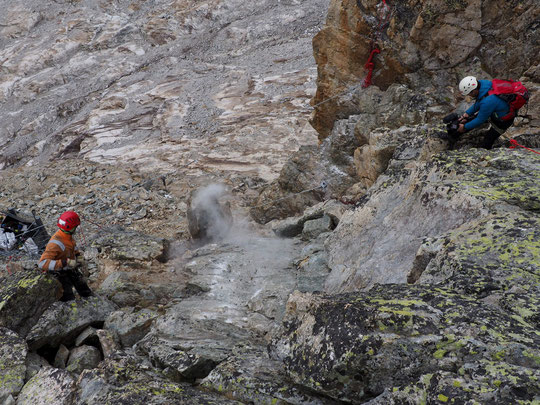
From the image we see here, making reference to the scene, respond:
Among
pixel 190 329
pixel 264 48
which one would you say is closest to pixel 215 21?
pixel 264 48

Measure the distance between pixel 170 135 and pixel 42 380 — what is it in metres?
17.7

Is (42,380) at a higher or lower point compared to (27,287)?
lower

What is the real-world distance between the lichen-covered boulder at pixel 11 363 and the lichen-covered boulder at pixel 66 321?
Answer: 10.3 inches

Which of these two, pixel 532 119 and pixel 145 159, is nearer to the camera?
pixel 532 119

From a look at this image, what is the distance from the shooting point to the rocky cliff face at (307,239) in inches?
137

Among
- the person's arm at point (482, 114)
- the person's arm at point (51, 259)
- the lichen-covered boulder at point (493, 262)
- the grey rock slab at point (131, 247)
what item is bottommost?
the grey rock slab at point (131, 247)

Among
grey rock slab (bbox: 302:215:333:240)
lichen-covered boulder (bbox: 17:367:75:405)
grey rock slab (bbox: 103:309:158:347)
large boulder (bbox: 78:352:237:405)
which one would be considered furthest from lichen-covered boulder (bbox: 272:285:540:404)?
grey rock slab (bbox: 302:215:333:240)

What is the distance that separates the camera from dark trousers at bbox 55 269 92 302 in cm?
754

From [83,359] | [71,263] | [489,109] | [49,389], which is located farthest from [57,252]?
[489,109]

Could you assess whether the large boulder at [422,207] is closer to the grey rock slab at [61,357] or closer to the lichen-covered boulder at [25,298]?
the grey rock slab at [61,357]

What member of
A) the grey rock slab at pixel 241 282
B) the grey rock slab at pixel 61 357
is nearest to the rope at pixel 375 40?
the grey rock slab at pixel 241 282

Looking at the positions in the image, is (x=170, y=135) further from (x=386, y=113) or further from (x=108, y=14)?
(x=108, y=14)

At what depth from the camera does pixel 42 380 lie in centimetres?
536

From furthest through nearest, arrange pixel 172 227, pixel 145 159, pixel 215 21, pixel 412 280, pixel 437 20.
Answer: pixel 215 21 → pixel 145 159 → pixel 172 227 → pixel 437 20 → pixel 412 280
